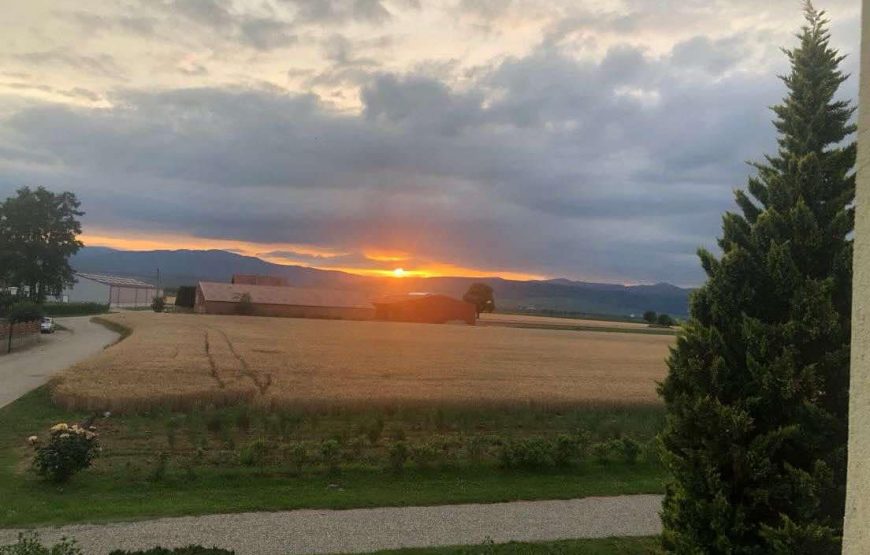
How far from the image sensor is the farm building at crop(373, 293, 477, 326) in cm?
10050

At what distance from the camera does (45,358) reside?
41.7m

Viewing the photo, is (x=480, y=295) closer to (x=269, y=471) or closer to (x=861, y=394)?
(x=269, y=471)

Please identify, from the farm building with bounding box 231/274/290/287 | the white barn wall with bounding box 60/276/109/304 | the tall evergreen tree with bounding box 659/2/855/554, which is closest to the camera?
the tall evergreen tree with bounding box 659/2/855/554

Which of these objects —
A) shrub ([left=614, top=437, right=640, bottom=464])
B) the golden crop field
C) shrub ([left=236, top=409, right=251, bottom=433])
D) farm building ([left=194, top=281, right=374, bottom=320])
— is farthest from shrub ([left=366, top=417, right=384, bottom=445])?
farm building ([left=194, top=281, right=374, bottom=320])

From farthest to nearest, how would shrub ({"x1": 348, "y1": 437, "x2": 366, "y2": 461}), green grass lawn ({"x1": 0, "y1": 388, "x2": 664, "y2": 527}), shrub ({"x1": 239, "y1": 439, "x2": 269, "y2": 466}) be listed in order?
shrub ({"x1": 348, "y1": 437, "x2": 366, "y2": 461}) < shrub ({"x1": 239, "y1": 439, "x2": 269, "y2": 466}) < green grass lawn ({"x1": 0, "y1": 388, "x2": 664, "y2": 527})

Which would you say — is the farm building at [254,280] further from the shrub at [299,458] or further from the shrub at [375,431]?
the shrub at [299,458]

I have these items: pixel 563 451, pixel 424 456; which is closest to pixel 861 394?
pixel 424 456

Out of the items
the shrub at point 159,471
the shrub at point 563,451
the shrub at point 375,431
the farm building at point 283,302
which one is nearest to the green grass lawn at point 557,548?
the shrub at point 563,451

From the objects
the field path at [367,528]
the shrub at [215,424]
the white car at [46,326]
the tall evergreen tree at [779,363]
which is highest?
the tall evergreen tree at [779,363]

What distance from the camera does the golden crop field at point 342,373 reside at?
853 inches

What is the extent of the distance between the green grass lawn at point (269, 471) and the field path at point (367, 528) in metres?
0.52

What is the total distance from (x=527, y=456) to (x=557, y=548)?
5363 mm

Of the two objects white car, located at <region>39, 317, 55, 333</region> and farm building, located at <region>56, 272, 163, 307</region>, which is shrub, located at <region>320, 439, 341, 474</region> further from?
farm building, located at <region>56, 272, 163, 307</region>

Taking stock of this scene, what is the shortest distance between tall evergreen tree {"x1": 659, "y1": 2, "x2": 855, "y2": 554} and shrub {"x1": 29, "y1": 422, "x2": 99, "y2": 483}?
36.3 feet
